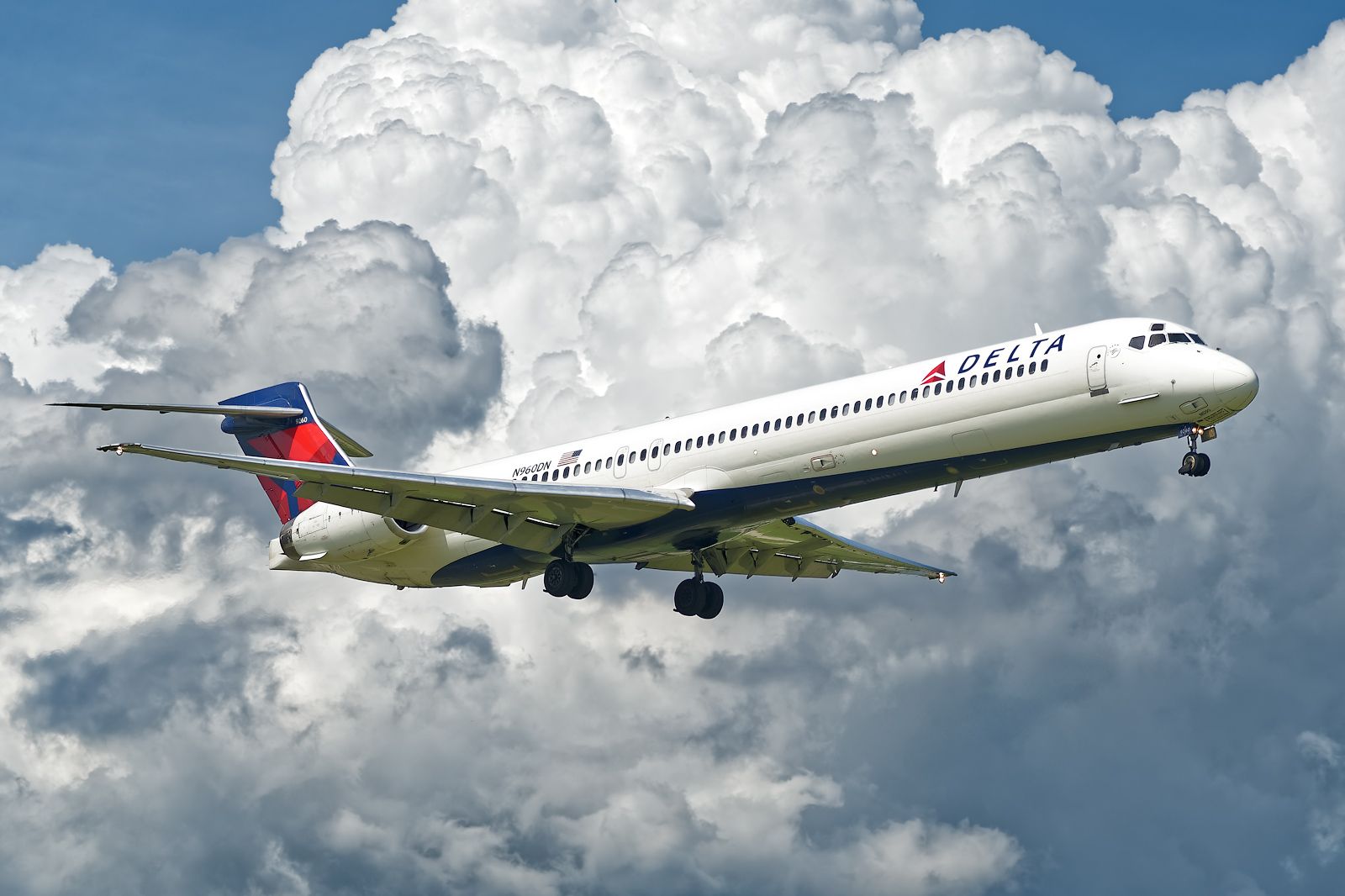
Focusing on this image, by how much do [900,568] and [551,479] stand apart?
1240 cm

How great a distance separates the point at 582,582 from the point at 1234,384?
15771 mm

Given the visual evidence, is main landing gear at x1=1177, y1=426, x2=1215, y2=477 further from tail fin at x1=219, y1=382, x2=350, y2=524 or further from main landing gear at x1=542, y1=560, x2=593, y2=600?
tail fin at x1=219, y1=382, x2=350, y2=524

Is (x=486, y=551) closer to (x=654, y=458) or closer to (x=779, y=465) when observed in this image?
(x=654, y=458)

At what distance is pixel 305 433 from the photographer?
49.4 metres

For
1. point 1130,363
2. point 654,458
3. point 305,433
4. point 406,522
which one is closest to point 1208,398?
point 1130,363

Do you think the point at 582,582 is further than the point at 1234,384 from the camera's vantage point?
Yes

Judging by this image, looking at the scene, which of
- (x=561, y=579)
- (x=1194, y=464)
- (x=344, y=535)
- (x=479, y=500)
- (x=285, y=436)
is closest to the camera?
(x=1194, y=464)

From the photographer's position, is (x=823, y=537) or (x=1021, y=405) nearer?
(x=1021, y=405)

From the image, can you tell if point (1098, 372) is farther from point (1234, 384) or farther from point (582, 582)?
point (582, 582)

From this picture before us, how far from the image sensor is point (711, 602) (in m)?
46.8

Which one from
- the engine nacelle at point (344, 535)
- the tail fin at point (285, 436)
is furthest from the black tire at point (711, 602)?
the tail fin at point (285, 436)

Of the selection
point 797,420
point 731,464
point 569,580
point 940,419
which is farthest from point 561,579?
point 940,419

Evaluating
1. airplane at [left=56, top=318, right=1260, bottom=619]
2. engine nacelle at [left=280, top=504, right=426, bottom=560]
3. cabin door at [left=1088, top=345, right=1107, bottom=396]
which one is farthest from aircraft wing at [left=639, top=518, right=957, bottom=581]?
cabin door at [left=1088, top=345, right=1107, bottom=396]

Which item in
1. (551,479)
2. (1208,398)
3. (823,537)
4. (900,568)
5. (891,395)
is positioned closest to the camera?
(1208,398)
